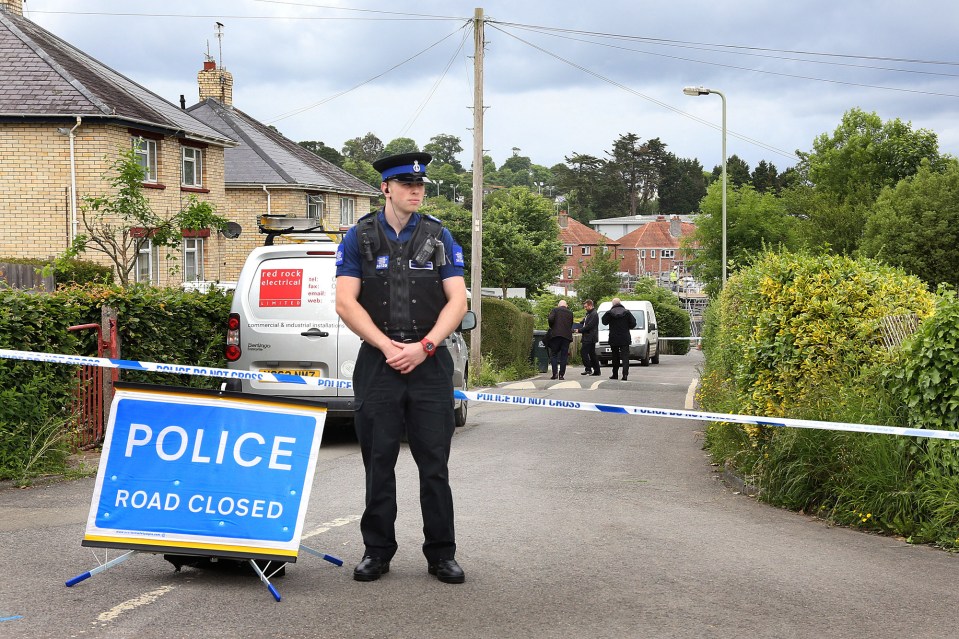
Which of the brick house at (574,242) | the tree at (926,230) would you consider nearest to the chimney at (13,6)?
the tree at (926,230)

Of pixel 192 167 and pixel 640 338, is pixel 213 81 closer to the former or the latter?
pixel 192 167

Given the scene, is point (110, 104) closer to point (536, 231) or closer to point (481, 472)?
point (481, 472)

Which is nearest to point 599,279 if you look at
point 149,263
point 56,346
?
point 149,263

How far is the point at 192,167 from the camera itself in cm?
3431

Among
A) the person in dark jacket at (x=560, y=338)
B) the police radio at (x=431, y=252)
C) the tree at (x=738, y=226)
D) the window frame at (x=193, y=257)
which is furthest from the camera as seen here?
the tree at (x=738, y=226)

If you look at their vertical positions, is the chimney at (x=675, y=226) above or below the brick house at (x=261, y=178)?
above

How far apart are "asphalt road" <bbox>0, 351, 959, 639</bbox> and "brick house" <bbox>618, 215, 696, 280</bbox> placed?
128 metres

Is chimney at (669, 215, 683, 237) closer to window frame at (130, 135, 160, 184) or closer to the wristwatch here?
window frame at (130, 135, 160, 184)

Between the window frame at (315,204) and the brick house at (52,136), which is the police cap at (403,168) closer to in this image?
the brick house at (52,136)

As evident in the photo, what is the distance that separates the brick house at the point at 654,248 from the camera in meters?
136

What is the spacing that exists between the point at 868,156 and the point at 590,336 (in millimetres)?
57951

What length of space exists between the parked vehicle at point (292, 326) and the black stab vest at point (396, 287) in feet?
16.0

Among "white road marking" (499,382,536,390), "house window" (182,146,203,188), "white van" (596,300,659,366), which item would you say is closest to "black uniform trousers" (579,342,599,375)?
"white road marking" (499,382,536,390)

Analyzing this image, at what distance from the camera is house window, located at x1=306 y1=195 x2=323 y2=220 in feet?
146
